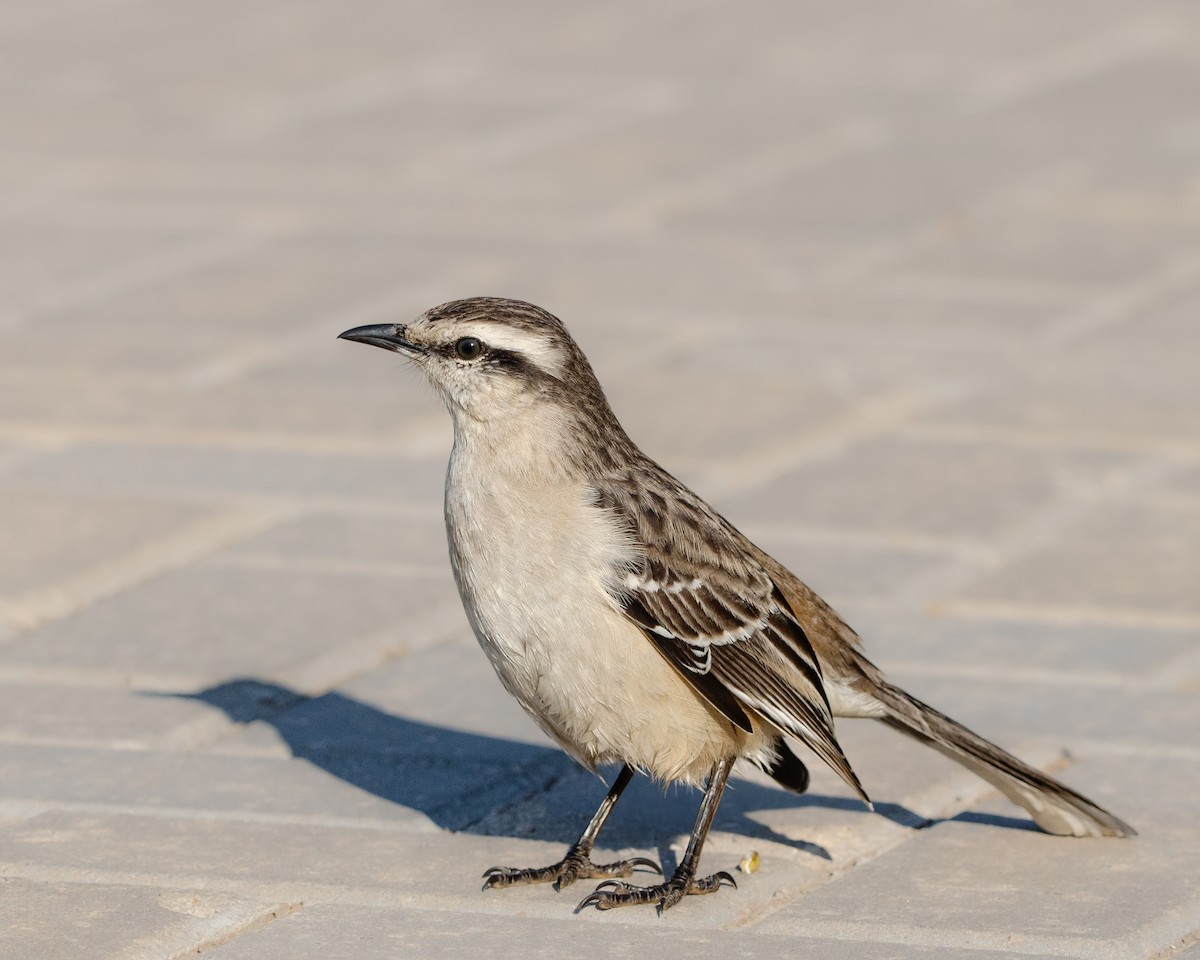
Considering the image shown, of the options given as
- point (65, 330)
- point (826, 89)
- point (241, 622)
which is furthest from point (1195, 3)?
point (241, 622)

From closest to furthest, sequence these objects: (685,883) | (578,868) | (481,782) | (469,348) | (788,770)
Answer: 1. (685,883)
2. (578,868)
3. (469,348)
4. (788,770)
5. (481,782)

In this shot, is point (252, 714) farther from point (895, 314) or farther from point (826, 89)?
point (826, 89)

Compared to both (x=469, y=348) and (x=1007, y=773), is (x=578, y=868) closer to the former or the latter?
(x=1007, y=773)

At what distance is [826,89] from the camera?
582 inches

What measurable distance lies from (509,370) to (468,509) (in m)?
0.36

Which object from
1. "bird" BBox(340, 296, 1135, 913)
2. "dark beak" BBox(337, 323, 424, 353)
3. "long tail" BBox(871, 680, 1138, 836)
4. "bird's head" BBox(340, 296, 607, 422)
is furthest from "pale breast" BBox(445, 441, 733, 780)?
"long tail" BBox(871, 680, 1138, 836)

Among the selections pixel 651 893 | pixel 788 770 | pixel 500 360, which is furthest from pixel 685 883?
pixel 500 360

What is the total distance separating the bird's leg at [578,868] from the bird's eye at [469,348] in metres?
1.03

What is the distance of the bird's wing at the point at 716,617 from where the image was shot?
4988mm

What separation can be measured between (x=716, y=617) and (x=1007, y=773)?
2.62ft

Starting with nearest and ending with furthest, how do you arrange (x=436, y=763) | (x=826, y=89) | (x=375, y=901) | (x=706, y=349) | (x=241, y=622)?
(x=375, y=901) < (x=436, y=763) < (x=241, y=622) < (x=706, y=349) < (x=826, y=89)

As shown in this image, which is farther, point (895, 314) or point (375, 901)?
point (895, 314)

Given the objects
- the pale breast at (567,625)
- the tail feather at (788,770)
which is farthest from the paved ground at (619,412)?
the pale breast at (567,625)

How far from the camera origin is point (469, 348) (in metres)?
5.21
